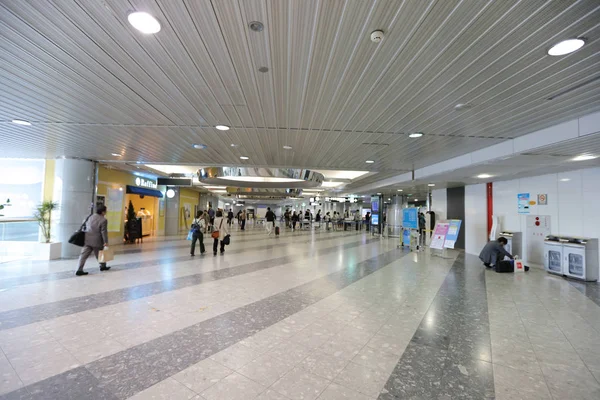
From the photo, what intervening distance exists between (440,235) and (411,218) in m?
2.04

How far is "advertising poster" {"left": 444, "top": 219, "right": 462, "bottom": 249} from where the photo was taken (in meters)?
10.2

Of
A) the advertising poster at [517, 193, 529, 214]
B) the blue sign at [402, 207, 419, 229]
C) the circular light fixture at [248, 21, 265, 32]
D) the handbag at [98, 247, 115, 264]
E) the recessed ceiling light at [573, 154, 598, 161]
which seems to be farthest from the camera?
the blue sign at [402, 207, 419, 229]

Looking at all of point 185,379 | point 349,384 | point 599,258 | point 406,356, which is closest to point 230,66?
point 185,379

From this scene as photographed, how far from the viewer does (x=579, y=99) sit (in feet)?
13.6

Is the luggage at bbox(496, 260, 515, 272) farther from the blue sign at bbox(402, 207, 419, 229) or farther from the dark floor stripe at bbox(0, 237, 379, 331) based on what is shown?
the dark floor stripe at bbox(0, 237, 379, 331)

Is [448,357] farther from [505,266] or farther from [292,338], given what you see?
[505,266]

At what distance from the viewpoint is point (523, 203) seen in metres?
9.80

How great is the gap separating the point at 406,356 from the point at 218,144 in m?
6.22

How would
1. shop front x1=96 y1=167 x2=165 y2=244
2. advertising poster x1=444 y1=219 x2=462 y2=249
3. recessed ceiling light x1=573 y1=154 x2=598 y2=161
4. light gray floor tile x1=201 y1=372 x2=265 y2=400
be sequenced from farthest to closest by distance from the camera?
shop front x1=96 y1=167 x2=165 y2=244
advertising poster x1=444 y1=219 x2=462 y2=249
recessed ceiling light x1=573 y1=154 x2=598 y2=161
light gray floor tile x1=201 y1=372 x2=265 y2=400

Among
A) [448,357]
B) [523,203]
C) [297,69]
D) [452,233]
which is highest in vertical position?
[297,69]

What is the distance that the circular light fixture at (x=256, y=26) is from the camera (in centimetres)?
271

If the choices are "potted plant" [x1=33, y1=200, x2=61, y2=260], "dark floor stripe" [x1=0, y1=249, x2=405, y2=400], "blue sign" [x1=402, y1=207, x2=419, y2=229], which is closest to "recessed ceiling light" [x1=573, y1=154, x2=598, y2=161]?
"blue sign" [x1=402, y1=207, x2=419, y2=229]

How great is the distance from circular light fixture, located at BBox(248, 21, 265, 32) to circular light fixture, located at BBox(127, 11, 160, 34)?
90 centimetres

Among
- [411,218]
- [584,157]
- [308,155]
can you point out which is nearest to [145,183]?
[308,155]
